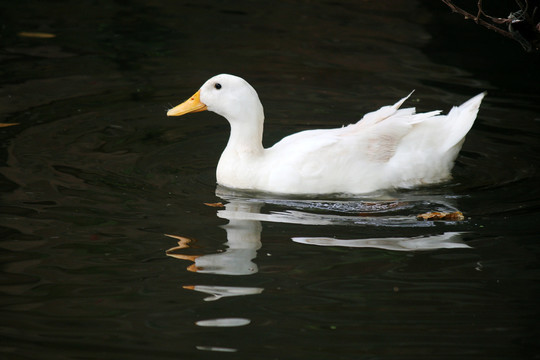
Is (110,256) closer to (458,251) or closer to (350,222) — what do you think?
(350,222)

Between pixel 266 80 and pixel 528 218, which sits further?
pixel 266 80

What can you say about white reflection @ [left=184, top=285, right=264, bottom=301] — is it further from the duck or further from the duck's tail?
the duck's tail

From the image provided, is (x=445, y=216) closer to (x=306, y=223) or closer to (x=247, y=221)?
(x=306, y=223)

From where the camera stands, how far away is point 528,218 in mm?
5836

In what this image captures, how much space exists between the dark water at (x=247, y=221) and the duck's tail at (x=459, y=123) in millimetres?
350

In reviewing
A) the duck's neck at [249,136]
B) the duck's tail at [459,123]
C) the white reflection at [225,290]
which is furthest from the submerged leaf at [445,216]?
the white reflection at [225,290]

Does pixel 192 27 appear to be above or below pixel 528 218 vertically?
above

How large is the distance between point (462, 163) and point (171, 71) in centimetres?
406

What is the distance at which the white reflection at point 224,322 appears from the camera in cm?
440

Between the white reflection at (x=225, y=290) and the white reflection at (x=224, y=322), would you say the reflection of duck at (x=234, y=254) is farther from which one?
the white reflection at (x=224, y=322)

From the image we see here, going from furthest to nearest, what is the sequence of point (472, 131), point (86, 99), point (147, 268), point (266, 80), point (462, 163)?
1. point (266, 80)
2. point (86, 99)
3. point (472, 131)
4. point (462, 163)
5. point (147, 268)

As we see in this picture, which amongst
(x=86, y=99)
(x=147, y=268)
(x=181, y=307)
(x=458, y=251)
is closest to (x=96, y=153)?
(x=86, y=99)

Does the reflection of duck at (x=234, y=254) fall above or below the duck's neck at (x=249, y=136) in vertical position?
below

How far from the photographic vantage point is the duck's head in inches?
257
